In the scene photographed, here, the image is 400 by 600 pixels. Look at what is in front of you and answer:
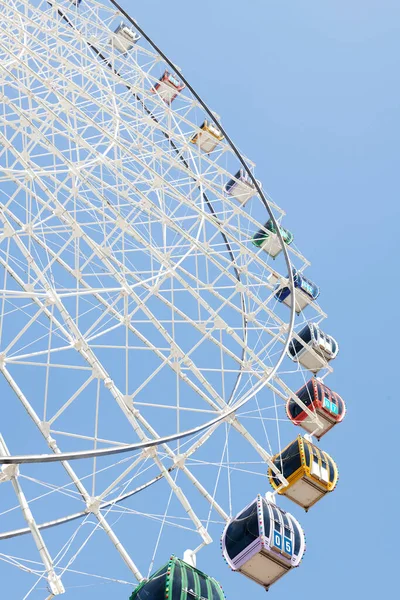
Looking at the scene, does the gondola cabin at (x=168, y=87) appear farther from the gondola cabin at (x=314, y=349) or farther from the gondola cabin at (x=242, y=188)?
the gondola cabin at (x=314, y=349)

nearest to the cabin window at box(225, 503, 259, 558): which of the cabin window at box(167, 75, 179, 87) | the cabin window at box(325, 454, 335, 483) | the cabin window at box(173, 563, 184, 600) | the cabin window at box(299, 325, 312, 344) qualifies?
the cabin window at box(173, 563, 184, 600)

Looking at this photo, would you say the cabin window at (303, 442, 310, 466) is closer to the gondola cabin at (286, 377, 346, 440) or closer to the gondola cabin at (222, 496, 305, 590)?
the gondola cabin at (286, 377, 346, 440)

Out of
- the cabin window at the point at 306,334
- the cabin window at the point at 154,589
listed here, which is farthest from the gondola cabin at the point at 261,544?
the cabin window at the point at 306,334

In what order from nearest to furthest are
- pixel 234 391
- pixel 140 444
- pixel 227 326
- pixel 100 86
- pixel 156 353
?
pixel 140 444 → pixel 156 353 → pixel 227 326 → pixel 100 86 → pixel 234 391

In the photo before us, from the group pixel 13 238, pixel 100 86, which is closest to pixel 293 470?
pixel 13 238

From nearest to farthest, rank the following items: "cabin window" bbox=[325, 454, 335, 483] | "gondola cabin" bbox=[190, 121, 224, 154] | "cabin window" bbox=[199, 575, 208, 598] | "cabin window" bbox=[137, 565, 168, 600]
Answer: "cabin window" bbox=[137, 565, 168, 600] < "cabin window" bbox=[199, 575, 208, 598] < "cabin window" bbox=[325, 454, 335, 483] < "gondola cabin" bbox=[190, 121, 224, 154]

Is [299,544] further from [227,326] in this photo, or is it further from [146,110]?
[146,110]

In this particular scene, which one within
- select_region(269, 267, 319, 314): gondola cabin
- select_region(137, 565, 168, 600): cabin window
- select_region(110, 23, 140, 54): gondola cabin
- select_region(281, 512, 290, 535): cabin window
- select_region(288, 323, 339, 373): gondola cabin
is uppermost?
select_region(110, 23, 140, 54): gondola cabin

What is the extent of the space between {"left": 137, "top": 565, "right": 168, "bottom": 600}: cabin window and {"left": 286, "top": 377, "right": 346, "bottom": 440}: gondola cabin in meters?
7.71

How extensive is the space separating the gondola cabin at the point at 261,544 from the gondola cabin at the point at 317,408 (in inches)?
182

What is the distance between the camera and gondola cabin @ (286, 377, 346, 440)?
61.2 feet

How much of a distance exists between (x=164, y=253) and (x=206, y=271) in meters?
1.11

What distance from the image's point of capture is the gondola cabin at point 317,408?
18.6 metres

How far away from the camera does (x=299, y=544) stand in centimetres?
1395
